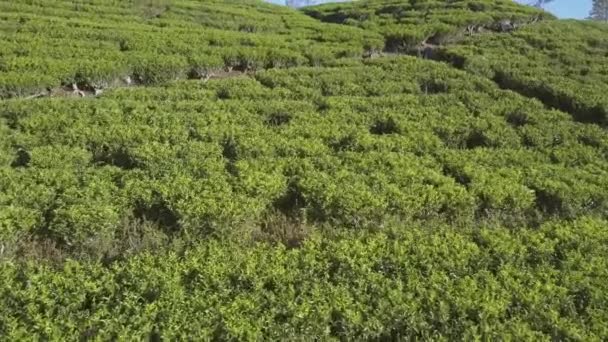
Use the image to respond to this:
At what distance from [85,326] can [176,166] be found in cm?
461

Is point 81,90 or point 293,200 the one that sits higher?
point 81,90

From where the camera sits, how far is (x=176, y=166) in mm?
10578

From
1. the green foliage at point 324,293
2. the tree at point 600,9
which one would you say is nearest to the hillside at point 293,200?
the green foliage at point 324,293

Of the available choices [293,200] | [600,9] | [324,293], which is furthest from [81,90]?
[600,9]

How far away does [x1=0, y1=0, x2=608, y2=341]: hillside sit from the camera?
680cm

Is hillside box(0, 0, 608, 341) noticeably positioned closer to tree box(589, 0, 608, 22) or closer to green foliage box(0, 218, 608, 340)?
green foliage box(0, 218, 608, 340)

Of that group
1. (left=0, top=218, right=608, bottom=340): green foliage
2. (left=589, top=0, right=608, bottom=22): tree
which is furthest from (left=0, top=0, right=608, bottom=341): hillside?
(left=589, top=0, right=608, bottom=22): tree

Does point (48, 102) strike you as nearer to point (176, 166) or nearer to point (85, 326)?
point (176, 166)

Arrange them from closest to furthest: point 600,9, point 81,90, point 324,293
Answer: point 324,293
point 81,90
point 600,9

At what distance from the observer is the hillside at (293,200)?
268 inches

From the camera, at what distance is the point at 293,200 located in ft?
34.0

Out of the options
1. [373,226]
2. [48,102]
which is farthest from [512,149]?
[48,102]

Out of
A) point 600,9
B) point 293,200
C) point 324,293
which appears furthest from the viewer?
point 600,9

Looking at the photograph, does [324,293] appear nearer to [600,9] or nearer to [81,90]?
[81,90]
